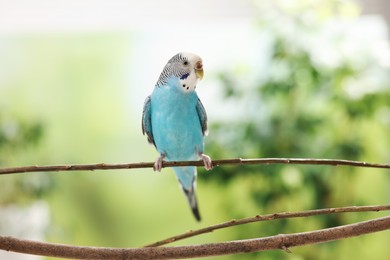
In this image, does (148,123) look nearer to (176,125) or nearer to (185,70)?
(176,125)

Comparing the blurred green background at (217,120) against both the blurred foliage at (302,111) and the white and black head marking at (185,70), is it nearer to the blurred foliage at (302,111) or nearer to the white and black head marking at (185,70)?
the blurred foliage at (302,111)

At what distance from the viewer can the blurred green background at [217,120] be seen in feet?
7.07

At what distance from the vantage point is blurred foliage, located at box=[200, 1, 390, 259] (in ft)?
6.93

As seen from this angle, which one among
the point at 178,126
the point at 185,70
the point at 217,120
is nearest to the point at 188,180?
the point at 178,126

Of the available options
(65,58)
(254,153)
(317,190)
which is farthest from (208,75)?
(65,58)

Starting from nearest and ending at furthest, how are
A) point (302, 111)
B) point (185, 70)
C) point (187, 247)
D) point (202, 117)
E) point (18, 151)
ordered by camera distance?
point (187, 247), point (185, 70), point (202, 117), point (302, 111), point (18, 151)

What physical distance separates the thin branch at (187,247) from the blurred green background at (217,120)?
163 centimetres

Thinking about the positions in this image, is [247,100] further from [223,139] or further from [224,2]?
[224,2]

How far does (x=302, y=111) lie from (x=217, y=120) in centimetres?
34

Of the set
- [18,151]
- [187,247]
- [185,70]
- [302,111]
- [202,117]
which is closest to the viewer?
[187,247]

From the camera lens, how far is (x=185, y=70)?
528mm

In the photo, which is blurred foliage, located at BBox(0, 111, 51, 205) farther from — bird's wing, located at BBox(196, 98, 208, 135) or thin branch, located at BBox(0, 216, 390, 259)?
thin branch, located at BBox(0, 216, 390, 259)

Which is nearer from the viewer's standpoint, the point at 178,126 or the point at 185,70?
the point at 185,70

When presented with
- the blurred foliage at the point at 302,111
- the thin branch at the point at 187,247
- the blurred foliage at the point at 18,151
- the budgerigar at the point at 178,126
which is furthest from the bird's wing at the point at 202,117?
the blurred foliage at the point at 18,151
